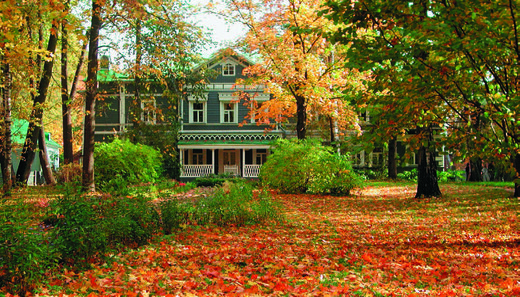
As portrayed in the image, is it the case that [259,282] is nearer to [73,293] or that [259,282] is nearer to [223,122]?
[73,293]

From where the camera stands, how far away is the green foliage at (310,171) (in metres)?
15.8

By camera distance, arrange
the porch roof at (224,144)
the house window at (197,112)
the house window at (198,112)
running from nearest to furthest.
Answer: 1. the porch roof at (224,144)
2. the house window at (197,112)
3. the house window at (198,112)

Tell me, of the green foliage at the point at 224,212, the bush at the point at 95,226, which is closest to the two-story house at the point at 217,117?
the green foliage at the point at 224,212

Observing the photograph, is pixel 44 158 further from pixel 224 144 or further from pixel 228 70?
pixel 228 70

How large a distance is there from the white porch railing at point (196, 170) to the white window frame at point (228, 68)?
267 inches

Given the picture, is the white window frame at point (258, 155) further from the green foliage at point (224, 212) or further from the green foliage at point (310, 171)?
the green foliage at point (224, 212)

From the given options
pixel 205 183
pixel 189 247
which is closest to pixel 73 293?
pixel 189 247

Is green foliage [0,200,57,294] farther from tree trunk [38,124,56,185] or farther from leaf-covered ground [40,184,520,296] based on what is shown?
tree trunk [38,124,56,185]

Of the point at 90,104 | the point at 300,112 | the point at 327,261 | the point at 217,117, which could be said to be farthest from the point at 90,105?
the point at 217,117

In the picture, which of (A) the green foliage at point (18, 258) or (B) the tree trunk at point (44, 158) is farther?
(B) the tree trunk at point (44, 158)

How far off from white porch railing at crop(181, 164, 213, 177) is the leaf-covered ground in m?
19.6

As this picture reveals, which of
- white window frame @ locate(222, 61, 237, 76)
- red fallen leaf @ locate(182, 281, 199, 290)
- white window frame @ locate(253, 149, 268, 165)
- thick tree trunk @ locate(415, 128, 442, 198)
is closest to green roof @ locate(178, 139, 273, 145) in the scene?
white window frame @ locate(253, 149, 268, 165)

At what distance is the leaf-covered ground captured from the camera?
4254 millimetres

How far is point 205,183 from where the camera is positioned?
2255 cm
